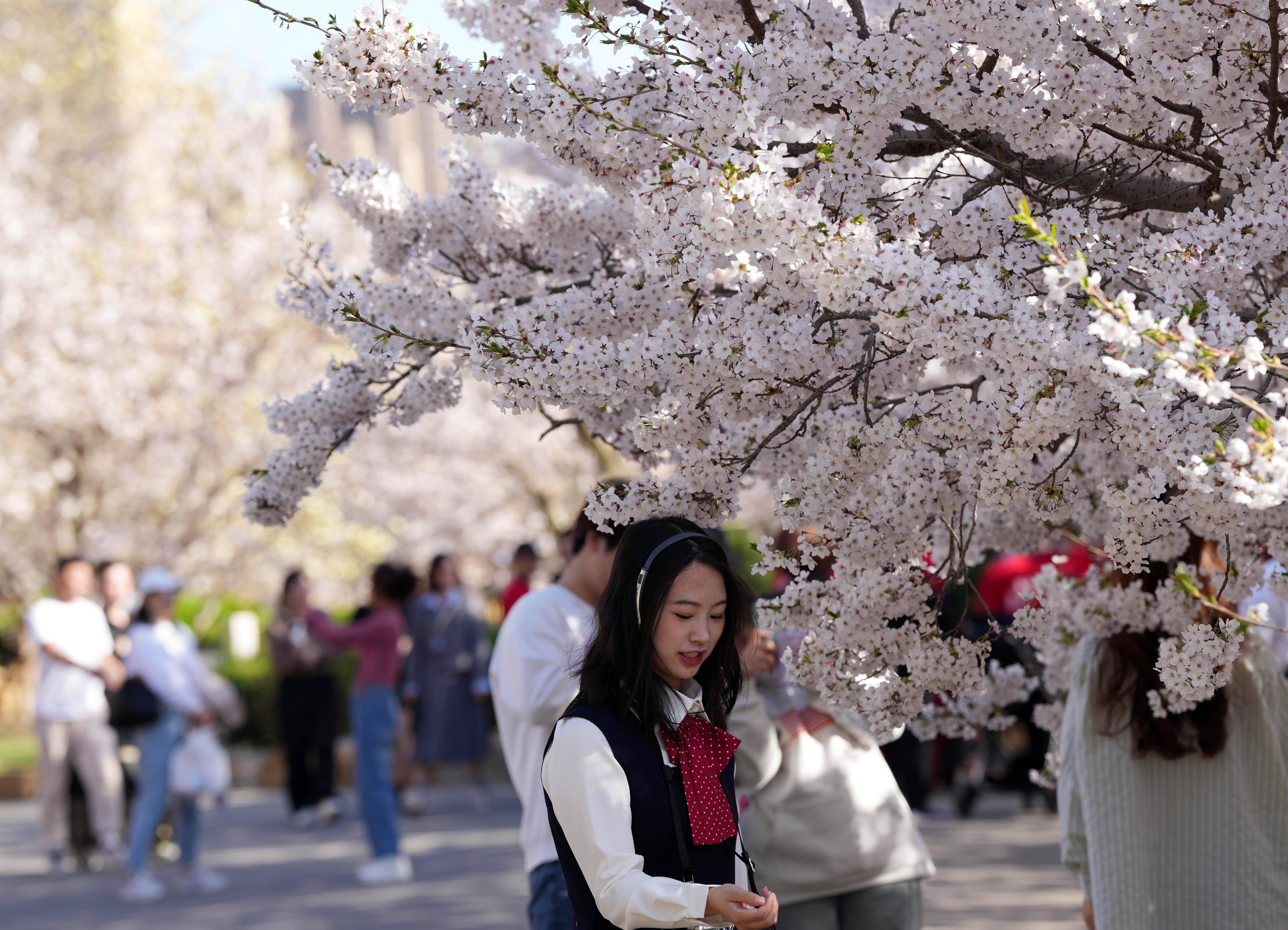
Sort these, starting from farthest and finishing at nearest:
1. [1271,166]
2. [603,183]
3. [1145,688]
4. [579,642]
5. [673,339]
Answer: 1. [579,642]
2. [1145,688]
3. [603,183]
4. [673,339]
5. [1271,166]

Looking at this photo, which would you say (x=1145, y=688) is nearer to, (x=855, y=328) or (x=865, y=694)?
(x=865, y=694)

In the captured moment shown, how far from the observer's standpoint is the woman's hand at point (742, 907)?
7.23ft

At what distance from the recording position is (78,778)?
32.3 ft

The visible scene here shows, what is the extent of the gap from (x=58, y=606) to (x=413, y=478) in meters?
14.3

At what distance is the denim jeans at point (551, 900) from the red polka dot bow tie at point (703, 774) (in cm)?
106

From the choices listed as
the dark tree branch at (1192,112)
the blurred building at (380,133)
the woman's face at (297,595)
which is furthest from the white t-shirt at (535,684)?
the blurred building at (380,133)

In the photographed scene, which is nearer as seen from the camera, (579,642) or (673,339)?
(673,339)

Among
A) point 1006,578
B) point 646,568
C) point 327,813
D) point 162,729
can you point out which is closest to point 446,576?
point 327,813

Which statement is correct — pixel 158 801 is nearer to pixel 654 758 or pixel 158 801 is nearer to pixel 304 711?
pixel 304 711

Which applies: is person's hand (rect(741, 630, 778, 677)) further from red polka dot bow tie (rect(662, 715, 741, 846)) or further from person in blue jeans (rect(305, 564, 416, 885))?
person in blue jeans (rect(305, 564, 416, 885))

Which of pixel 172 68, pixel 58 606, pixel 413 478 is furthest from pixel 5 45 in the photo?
pixel 58 606

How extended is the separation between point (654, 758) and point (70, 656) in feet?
25.8

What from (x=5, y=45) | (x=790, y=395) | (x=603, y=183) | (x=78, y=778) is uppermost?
(x=5, y=45)

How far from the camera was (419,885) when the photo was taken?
28.0ft
